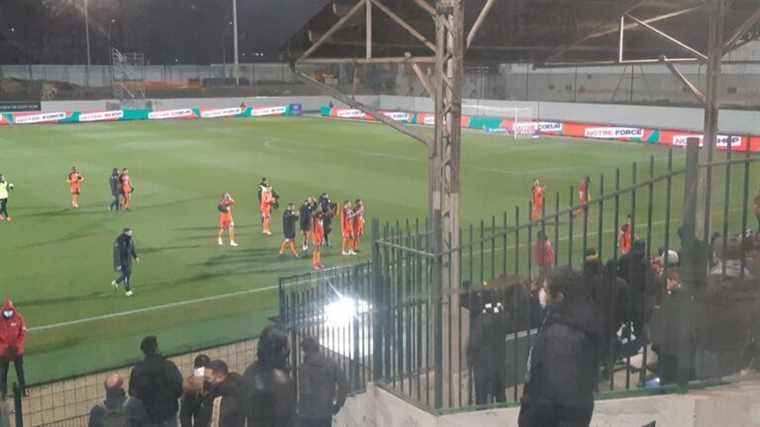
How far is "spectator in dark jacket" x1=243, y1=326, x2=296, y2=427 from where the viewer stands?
4672 millimetres

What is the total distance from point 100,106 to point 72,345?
160 ft

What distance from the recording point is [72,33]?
7456 cm

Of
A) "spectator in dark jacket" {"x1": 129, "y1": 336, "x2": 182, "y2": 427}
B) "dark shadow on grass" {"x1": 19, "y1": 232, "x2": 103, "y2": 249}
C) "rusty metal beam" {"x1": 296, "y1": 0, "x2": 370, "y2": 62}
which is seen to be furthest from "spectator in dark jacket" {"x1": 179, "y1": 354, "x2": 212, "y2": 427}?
"dark shadow on grass" {"x1": 19, "y1": 232, "x2": 103, "y2": 249}

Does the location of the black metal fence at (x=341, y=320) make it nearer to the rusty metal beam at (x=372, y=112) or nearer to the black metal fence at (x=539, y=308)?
the black metal fence at (x=539, y=308)

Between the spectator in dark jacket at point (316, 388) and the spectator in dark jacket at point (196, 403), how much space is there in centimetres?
71

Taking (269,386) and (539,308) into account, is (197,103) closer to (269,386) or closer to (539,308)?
(539,308)

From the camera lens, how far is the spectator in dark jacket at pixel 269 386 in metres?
4.67

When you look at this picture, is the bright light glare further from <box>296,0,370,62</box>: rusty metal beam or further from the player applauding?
the player applauding

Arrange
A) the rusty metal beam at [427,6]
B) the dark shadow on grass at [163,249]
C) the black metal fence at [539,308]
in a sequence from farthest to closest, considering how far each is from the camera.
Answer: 1. the dark shadow on grass at [163,249]
2. the rusty metal beam at [427,6]
3. the black metal fence at [539,308]

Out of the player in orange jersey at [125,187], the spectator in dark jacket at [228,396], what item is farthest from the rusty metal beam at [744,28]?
the player in orange jersey at [125,187]

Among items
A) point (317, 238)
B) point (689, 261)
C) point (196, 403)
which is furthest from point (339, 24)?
point (317, 238)

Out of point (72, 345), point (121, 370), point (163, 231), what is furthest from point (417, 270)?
point (163, 231)

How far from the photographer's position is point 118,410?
5336 millimetres

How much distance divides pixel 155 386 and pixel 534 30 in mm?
9482
